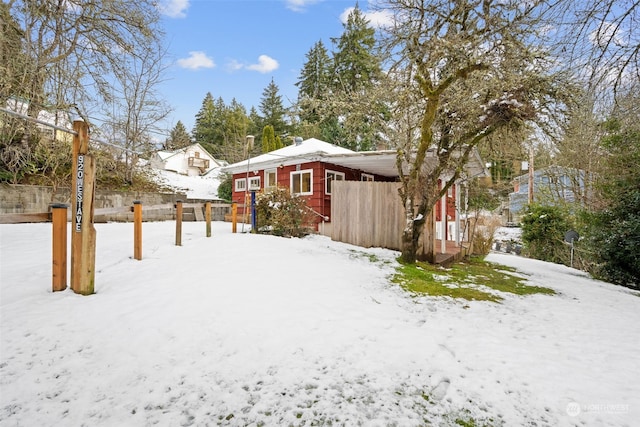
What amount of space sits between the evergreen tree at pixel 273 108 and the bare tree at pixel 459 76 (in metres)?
27.9

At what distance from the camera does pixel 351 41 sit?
24375mm

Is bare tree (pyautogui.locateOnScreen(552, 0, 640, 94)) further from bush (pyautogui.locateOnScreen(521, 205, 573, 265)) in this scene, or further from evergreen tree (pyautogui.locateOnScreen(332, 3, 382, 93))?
evergreen tree (pyautogui.locateOnScreen(332, 3, 382, 93))

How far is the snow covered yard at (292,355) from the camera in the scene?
1.89 metres

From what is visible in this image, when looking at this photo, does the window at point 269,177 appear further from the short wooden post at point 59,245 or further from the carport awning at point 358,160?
the short wooden post at point 59,245

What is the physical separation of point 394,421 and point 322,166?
10.7 metres

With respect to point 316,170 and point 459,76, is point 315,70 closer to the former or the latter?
point 316,170

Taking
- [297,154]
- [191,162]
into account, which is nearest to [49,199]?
[297,154]

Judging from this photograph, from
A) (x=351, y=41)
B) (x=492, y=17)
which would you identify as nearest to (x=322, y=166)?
(x=492, y=17)

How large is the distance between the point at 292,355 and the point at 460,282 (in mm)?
3938

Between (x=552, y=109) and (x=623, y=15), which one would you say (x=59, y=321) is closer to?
(x=623, y=15)

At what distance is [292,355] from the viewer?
2.50 metres

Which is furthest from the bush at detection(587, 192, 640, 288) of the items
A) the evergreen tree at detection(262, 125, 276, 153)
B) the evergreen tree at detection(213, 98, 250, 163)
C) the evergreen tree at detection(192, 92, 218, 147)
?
the evergreen tree at detection(192, 92, 218, 147)

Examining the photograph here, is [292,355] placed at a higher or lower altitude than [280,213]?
lower

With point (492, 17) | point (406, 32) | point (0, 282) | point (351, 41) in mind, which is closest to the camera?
point (0, 282)
